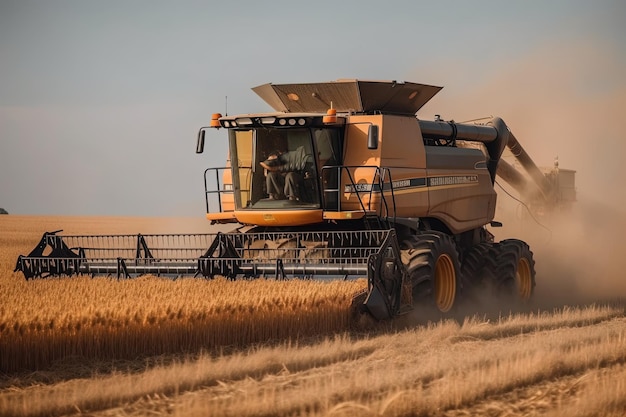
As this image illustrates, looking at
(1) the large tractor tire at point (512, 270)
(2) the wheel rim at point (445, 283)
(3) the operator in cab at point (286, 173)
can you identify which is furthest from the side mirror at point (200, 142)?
(1) the large tractor tire at point (512, 270)

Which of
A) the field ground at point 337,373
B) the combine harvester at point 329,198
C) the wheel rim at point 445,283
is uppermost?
the combine harvester at point 329,198

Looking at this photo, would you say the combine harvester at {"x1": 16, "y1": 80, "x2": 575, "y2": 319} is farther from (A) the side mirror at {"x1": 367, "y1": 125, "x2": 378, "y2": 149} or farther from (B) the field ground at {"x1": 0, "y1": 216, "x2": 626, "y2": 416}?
(B) the field ground at {"x1": 0, "y1": 216, "x2": 626, "y2": 416}

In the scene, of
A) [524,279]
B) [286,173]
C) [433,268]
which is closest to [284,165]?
[286,173]

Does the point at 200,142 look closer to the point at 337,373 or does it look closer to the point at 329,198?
the point at 329,198

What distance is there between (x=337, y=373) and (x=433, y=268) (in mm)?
3697

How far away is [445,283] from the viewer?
11.5 m

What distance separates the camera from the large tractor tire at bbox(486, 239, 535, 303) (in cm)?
1288

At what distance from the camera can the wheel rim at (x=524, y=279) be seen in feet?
44.7

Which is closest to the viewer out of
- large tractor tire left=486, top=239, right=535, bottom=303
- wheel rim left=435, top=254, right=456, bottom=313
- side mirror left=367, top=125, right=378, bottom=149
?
side mirror left=367, top=125, right=378, bottom=149

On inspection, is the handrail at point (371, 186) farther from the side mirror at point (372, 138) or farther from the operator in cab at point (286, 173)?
the side mirror at point (372, 138)

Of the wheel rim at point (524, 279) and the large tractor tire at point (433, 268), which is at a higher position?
the large tractor tire at point (433, 268)

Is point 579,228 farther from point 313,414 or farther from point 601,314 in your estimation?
point 313,414

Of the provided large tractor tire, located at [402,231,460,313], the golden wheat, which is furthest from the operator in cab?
the golden wheat

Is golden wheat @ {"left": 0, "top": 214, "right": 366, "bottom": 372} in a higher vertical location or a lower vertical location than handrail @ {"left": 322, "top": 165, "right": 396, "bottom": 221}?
lower
